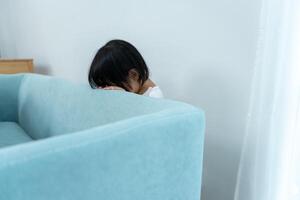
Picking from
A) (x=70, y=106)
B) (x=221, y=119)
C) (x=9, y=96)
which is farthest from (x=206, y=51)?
(x=9, y=96)

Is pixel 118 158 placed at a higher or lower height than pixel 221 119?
higher

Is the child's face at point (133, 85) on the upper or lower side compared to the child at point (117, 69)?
lower

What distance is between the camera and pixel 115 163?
0.55 meters

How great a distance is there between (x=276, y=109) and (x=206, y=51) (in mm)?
425

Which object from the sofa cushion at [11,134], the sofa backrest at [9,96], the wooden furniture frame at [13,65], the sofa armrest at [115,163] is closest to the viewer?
the sofa armrest at [115,163]

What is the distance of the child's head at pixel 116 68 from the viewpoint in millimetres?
1160

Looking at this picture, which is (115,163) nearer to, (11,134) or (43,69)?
(11,134)

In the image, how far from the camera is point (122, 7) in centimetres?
171

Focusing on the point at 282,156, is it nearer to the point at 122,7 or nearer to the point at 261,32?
the point at 261,32

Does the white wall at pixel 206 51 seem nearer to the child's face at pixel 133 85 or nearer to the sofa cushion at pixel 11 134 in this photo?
the child's face at pixel 133 85

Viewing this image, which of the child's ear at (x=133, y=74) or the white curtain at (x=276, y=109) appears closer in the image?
the white curtain at (x=276, y=109)

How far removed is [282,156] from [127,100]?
18.8 inches

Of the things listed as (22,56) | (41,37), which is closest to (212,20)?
(41,37)

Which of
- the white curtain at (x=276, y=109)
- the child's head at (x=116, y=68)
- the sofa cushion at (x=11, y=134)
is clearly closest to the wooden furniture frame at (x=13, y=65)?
the sofa cushion at (x=11, y=134)
